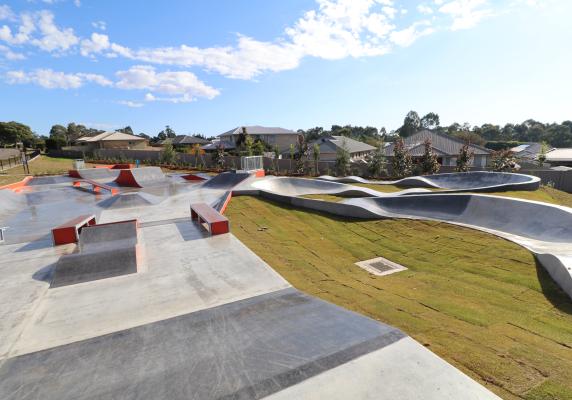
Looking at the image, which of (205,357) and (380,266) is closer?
(205,357)

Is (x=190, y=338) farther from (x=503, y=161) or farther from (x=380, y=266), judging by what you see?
(x=503, y=161)

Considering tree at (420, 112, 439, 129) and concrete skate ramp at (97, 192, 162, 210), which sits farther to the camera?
tree at (420, 112, 439, 129)

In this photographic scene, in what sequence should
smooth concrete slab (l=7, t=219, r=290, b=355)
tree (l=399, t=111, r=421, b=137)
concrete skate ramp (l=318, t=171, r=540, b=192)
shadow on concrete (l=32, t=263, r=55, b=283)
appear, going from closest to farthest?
smooth concrete slab (l=7, t=219, r=290, b=355) → shadow on concrete (l=32, t=263, r=55, b=283) → concrete skate ramp (l=318, t=171, r=540, b=192) → tree (l=399, t=111, r=421, b=137)

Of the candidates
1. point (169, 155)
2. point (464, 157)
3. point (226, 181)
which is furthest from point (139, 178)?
point (464, 157)

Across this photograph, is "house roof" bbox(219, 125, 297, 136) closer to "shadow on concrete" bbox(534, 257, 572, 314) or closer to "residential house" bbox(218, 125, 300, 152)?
"residential house" bbox(218, 125, 300, 152)

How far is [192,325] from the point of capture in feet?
15.6

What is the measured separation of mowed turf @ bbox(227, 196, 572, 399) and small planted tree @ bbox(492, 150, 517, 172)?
48.6 feet

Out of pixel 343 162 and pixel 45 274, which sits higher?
pixel 343 162

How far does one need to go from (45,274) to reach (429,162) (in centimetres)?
2340

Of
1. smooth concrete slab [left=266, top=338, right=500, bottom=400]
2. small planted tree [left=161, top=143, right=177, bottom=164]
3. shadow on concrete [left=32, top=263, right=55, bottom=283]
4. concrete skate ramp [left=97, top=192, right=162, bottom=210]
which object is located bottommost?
shadow on concrete [left=32, top=263, right=55, bottom=283]

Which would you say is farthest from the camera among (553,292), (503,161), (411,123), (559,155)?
(411,123)

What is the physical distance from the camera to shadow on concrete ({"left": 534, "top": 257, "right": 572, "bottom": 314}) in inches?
208

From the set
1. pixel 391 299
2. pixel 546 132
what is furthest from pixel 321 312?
pixel 546 132

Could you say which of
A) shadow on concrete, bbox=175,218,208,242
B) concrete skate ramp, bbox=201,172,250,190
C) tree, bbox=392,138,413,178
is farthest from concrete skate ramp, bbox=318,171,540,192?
shadow on concrete, bbox=175,218,208,242
